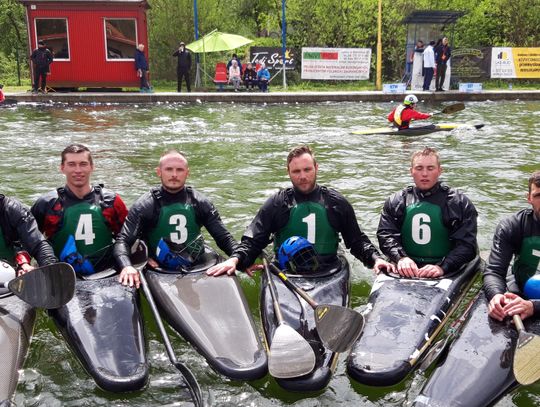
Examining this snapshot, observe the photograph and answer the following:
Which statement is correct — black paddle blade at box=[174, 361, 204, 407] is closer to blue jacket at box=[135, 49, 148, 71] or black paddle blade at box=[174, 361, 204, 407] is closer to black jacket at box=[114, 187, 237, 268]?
black jacket at box=[114, 187, 237, 268]

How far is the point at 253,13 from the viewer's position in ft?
117

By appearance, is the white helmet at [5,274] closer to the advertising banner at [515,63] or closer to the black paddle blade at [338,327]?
the black paddle blade at [338,327]

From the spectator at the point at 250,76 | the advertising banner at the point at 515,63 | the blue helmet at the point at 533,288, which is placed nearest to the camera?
the blue helmet at the point at 533,288

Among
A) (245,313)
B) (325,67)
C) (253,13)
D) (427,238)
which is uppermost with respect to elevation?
(253,13)

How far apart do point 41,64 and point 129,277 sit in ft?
54.7

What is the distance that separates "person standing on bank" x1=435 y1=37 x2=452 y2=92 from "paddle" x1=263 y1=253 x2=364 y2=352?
17752mm

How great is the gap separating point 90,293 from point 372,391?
2029 mm

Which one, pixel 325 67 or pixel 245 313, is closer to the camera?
pixel 245 313

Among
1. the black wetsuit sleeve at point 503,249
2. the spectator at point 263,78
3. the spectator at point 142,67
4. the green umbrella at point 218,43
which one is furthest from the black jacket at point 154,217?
the green umbrella at point 218,43

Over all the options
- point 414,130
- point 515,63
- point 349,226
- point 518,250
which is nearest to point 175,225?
point 349,226

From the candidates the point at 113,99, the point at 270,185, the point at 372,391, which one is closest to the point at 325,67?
the point at 113,99

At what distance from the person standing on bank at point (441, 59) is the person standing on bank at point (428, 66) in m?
0.26

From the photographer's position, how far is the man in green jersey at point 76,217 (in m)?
4.77

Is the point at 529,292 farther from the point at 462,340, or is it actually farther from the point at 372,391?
the point at 372,391
